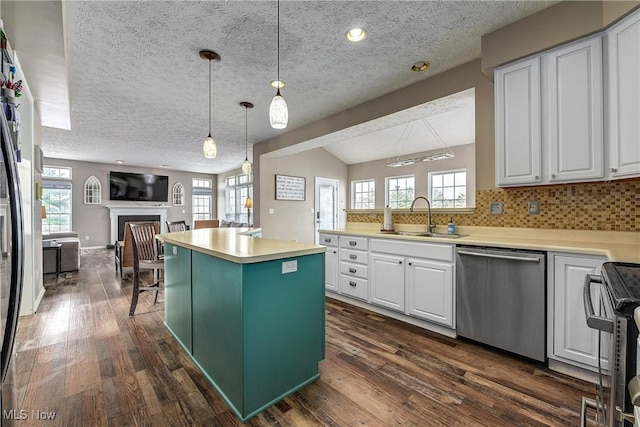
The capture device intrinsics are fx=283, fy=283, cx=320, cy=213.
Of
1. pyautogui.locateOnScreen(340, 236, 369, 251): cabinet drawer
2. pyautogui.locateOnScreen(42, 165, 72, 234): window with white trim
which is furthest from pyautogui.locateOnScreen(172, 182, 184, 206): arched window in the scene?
pyautogui.locateOnScreen(340, 236, 369, 251): cabinet drawer

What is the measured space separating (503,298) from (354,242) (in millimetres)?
1481

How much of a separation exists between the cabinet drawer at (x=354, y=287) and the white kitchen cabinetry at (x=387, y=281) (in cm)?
10

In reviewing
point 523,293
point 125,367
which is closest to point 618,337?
point 523,293

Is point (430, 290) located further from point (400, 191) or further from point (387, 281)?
point (400, 191)

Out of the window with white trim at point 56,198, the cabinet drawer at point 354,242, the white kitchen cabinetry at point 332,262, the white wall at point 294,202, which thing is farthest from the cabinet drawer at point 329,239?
the window with white trim at point 56,198

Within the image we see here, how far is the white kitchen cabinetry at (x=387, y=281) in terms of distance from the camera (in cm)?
275

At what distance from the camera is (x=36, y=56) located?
237 cm

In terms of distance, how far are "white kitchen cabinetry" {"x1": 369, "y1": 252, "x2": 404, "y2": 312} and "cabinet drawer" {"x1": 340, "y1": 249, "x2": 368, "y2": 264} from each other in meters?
0.09

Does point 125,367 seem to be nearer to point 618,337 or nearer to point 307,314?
point 307,314

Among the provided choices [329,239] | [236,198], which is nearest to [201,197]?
[236,198]

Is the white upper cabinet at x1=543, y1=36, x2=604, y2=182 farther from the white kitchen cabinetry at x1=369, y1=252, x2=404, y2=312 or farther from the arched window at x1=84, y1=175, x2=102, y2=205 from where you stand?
the arched window at x1=84, y1=175, x2=102, y2=205

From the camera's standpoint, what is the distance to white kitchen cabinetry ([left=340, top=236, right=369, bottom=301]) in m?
3.08

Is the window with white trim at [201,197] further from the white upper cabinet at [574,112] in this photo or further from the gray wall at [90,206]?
the white upper cabinet at [574,112]

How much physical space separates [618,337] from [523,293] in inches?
53.4
